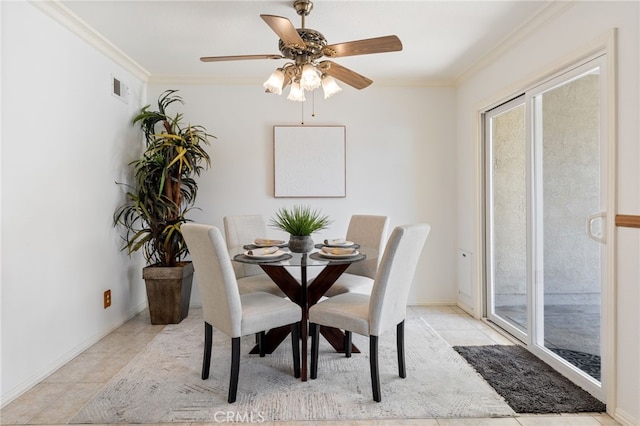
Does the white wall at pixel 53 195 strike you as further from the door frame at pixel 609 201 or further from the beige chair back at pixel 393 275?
the door frame at pixel 609 201

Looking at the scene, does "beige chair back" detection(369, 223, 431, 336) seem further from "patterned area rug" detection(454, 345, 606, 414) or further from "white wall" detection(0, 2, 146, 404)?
"white wall" detection(0, 2, 146, 404)

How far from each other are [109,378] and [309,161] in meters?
2.60

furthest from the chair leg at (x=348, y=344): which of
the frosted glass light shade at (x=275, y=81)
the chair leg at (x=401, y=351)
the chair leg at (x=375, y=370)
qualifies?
the frosted glass light shade at (x=275, y=81)

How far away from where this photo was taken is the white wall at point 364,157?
387 centimetres

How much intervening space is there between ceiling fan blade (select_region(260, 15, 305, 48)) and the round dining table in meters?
1.27

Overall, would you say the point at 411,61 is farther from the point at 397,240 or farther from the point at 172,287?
the point at 172,287

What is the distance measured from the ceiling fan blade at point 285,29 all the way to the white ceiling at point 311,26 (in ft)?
1.67

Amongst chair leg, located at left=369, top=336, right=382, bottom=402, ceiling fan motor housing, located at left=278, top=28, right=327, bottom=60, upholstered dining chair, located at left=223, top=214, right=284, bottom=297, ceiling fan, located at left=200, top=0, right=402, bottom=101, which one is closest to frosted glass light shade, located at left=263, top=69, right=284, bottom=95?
ceiling fan, located at left=200, top=0, right=402, bottom=101

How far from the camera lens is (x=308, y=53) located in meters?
2.21

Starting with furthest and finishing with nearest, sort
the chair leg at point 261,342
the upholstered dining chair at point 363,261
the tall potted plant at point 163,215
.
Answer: the tall potted plant at point 163,215
the upholstered dining chair at point 363,261
the chair leg at point 261,342

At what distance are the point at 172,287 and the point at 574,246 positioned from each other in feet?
10.6

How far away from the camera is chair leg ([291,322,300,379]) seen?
7.32 feet

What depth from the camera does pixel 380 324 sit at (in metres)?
2.04

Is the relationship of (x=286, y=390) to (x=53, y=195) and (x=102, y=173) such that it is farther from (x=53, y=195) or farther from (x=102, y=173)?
(x=102, y=173)
